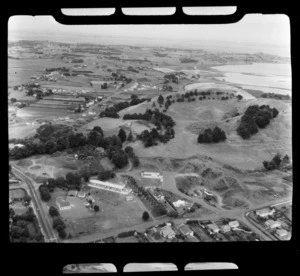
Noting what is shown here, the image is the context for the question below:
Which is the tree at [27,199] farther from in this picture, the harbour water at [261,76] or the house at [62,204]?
the harbour water at [261,76]

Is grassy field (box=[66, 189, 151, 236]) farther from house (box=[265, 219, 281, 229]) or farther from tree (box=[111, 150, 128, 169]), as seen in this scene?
house (box=[265, 219, 281, 229])

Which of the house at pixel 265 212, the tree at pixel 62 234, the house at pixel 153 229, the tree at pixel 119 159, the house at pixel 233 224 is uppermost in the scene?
the tree at pixel 119 159

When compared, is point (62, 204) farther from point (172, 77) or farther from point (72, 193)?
Answer: point (172, 77)

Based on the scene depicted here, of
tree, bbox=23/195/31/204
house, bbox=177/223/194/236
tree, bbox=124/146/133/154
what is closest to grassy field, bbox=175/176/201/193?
house, bbox=177/223/194/236

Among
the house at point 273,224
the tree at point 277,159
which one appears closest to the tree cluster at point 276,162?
the tree at point 277,159

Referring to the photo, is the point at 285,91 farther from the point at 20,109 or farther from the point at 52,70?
the point at 20,109

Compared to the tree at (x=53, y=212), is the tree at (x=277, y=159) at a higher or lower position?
higher

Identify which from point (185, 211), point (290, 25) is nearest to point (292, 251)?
point (185, 211)
